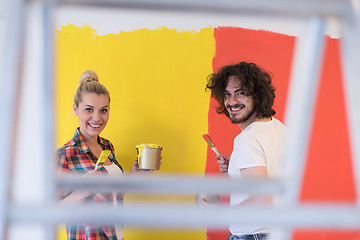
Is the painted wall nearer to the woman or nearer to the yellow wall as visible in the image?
the yellow wall

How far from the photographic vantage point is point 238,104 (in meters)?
1.58

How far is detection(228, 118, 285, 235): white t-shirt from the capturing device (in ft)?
4.26

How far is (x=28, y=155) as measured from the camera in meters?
0.31

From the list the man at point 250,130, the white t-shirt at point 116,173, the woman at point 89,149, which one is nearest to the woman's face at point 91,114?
the woman at point 89,149

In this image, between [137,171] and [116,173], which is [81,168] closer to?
[116,173]

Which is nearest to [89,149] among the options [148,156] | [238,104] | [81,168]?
[81,168]

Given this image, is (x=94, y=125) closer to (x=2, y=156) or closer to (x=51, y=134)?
(x=51, y=134)

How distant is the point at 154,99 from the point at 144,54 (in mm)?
259

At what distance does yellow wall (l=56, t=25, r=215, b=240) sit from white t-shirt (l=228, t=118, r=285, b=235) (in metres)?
0.71

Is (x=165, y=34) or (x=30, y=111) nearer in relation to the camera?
(x=30, y=111)

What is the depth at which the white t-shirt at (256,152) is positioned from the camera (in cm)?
130

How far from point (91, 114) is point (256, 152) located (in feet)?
2.87

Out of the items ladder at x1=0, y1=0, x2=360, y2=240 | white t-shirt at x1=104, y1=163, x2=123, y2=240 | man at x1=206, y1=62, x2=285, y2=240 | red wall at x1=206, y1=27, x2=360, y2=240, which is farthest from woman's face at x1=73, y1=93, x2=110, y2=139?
ladder at x1=0, y1=0, x2=360, y2=240

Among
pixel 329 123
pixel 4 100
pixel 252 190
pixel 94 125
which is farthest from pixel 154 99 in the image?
pixel 4 100
